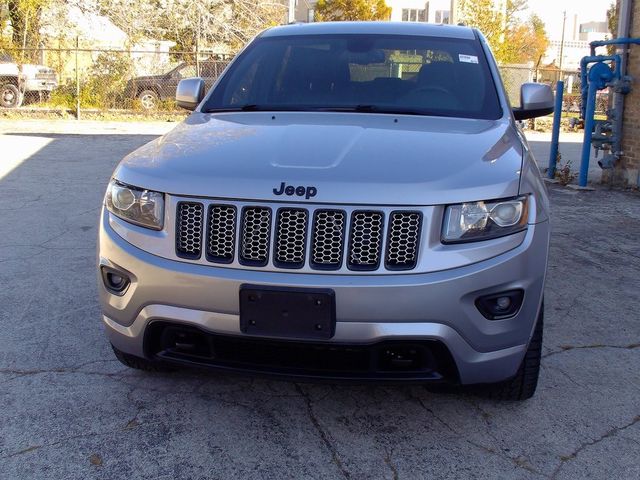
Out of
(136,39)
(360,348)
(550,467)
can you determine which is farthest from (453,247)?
(136,39)

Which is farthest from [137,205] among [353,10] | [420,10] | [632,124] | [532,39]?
[532,39]

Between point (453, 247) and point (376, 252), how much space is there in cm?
29

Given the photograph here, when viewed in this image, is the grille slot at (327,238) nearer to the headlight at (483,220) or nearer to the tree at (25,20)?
the headlight at (483,220)

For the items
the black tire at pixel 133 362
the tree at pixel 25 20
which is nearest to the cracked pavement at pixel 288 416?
the black tire at pixel 133 362

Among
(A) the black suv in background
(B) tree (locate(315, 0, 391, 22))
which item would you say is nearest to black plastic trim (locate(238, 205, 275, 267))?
(A) the black suv in background

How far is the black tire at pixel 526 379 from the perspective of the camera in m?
3.17

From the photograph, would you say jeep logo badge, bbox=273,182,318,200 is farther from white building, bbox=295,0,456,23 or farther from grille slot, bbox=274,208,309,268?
white building, bbox=295,0,456,23

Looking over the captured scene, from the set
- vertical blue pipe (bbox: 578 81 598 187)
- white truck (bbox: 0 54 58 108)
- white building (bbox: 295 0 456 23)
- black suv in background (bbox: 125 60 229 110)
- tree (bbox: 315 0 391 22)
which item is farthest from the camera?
white building (bbox: 295 0 456 23)

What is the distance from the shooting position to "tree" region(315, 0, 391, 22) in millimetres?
38062

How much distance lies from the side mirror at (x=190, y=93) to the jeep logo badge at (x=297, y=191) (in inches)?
81.9

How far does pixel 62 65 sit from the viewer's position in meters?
21.1

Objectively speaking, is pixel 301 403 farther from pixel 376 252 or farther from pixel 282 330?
pixel 376 252

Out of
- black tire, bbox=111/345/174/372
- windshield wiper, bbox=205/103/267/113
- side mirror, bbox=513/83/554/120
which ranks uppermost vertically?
side mirror, bbox=513/83/554/120

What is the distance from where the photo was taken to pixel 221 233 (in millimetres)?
2850
